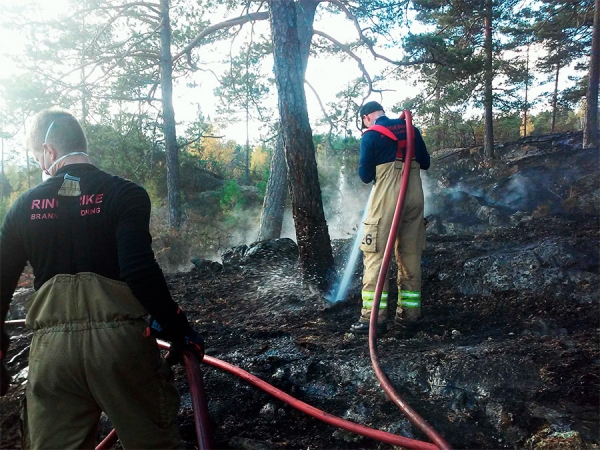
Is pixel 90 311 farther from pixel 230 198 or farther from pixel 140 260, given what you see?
pixel 230 198

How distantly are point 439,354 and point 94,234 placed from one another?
95.7 inches

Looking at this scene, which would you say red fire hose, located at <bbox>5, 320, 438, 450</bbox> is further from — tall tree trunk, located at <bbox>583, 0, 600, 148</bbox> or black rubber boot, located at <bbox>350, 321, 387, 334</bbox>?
tall tree trunk, located at <bbox>583, 0, 600, 148</bbox>

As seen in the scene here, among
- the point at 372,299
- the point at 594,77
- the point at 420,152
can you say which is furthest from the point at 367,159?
the point at 594,77

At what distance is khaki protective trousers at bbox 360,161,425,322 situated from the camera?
3545 millimetres

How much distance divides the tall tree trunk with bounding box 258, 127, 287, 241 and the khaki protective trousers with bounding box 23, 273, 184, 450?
6508 mm

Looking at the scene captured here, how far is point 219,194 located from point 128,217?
14665 millimetres

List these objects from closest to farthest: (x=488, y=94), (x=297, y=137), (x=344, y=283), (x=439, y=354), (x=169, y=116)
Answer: (x=439, y=354)
(x=297, y=137)
(x=344, y=283)
(x=169, y=116)
(x=488, y=94)

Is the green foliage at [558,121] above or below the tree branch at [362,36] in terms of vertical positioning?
above

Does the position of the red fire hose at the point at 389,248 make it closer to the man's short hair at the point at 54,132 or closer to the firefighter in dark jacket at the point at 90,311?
the firefighter in dark jacket at the point at 90,311

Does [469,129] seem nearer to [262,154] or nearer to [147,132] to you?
[147,132]

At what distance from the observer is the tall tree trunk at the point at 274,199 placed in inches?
317

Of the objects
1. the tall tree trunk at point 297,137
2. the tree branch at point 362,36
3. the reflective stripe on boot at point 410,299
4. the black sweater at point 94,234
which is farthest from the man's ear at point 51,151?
the tree branch at point 362,36

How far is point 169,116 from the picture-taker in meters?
11.6

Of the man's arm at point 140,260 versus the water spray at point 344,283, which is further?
the water spray at point 344,283
